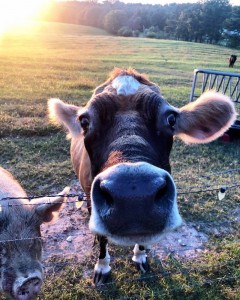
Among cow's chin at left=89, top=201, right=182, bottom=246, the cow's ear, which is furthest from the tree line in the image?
cow's chin at left=89, top=201, right=182, bottom=246

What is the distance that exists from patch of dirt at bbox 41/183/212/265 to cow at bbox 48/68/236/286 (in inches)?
21.0

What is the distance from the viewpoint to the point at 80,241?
17.7ft

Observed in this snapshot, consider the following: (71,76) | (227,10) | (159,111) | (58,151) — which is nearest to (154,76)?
(71,76)

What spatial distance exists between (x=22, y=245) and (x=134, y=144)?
1709 mm

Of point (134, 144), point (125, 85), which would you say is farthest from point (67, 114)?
point (134, 144)

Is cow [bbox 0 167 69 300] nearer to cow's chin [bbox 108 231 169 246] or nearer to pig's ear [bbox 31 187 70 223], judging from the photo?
pig's ear [bbox 31 187 70 223]

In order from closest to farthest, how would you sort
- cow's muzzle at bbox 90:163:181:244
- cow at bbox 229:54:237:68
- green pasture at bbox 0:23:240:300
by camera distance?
cow's muzzle at bbox 90:163:181:244 → green pasture at bbox 0:23:240:300 → cow at bbox 229:54:237:68

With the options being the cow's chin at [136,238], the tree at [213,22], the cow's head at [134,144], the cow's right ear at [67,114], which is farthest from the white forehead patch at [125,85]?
the tree at [213,22]

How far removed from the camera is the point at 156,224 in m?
2.48

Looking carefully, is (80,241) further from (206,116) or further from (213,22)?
(213,22)

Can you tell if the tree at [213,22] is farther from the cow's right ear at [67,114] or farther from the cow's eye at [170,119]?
the cow's eye at [170,119]

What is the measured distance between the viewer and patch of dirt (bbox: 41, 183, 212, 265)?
515 cm

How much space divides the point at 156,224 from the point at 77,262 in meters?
2.85

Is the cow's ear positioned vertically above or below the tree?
above
